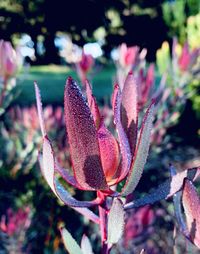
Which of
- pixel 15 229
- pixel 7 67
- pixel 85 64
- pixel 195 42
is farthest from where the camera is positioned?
pixel 195 42

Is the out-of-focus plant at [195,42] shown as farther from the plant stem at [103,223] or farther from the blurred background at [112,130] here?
the plant stem at [103,223]

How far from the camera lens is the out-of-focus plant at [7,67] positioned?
8.13 feet

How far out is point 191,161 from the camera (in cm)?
488

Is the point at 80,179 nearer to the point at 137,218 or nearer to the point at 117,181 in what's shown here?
the point at 117,181

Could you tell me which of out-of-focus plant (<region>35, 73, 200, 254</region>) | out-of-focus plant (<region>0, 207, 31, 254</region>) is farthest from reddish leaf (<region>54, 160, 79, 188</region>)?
out-of-focus plant (<region>0, 207, 31, 254</region>)

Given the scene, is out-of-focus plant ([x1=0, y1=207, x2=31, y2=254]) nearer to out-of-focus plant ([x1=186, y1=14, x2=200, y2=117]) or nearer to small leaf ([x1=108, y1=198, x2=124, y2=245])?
small leaf ([x1=108, y1=198, x2=124, y2=245])

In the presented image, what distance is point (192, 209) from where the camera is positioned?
0.56m

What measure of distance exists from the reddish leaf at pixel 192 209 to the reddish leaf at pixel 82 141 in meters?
0.09

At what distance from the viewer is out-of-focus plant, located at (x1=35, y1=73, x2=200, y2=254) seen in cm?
51

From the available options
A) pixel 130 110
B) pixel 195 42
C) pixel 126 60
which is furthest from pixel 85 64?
pixel 130 110

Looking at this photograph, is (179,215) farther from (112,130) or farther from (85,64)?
(85,64)

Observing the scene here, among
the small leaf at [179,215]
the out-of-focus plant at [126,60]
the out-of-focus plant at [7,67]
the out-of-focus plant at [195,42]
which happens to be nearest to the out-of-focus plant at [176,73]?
the out-of-focus plant at [126,60]

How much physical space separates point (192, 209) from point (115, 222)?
9 cm

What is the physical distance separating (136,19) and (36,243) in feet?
50.4
